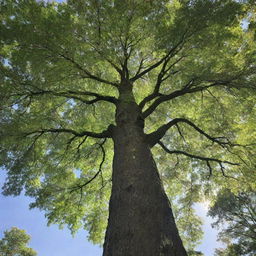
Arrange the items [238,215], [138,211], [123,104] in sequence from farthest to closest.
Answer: [238,215]
[123,104]
[138,211]

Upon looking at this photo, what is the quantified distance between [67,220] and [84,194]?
0.90 metres

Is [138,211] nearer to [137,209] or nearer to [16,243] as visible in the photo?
[137,209]

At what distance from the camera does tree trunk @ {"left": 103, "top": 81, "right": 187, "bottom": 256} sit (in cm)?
227

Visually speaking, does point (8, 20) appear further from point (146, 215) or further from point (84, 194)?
point (84, 194)

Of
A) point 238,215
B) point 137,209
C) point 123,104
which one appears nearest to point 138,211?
point 137,209

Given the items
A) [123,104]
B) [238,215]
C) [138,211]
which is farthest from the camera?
[238,215]

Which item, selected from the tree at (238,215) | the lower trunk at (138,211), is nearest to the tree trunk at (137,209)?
the lower trunk at (138,211)

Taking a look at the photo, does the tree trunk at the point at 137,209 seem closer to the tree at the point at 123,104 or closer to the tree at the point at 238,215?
the tree at the point at 123,104

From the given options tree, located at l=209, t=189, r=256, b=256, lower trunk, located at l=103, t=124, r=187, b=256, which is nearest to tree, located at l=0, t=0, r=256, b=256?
lower trunk, located at l=103, t=124, r=187, b=256

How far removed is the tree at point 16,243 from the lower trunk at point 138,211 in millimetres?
17309

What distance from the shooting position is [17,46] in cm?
452

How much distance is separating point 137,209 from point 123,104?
2.69 metres

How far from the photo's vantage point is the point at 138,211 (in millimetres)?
2666

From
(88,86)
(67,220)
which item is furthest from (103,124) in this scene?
(67,220)
